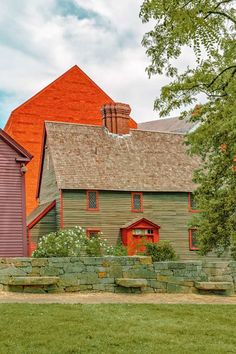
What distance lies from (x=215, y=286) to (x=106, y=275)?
346 centimetres

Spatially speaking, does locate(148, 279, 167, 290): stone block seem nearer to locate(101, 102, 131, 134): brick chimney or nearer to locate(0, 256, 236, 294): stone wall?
locate(0, 256, 236, 294): stone wall

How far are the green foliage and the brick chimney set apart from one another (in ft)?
34.3

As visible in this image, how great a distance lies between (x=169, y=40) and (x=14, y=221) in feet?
38.0

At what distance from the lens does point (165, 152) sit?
3756cm

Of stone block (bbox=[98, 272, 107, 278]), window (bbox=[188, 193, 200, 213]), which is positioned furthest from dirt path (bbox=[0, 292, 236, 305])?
window (bbox=[188, 193, 200, 213])

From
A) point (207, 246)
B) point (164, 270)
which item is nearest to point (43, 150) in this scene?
point (207, 246)

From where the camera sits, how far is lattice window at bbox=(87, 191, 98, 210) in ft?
109

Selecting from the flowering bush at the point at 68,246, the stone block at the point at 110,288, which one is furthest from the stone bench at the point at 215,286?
the flowering bush at the point at 68,246

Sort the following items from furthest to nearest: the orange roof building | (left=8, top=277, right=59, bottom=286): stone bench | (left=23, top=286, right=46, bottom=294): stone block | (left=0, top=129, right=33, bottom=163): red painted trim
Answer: the orange roof building → (left=0, top=129, right=33, bottom=163): red painted trim → (left=23, top=286, right=46, bottom=294): stone block → (left=8, top=277, right=59, bottom=286): stone bench

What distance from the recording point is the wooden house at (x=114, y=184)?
109 ft

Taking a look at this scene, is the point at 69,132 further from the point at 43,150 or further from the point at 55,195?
the point at 55,195

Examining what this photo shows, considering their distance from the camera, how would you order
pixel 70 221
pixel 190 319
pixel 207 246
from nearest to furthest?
1. pixel 190 319
2. pixel 207 246
3. pixel 70 221

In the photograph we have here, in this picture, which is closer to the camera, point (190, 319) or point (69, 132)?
point (190, 319)

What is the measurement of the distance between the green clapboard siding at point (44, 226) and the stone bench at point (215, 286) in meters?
17.0
